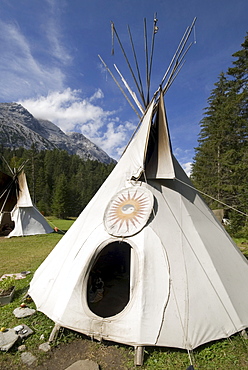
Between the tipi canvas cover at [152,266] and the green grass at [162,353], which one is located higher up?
the tipi canvas cover at [152,266]

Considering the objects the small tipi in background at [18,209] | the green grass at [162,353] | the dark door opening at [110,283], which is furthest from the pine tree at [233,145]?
the small tipi in background at [18,209]

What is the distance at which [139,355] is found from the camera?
3303 millimetres

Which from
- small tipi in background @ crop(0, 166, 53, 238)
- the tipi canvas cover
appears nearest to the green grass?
the tipi canvas cover

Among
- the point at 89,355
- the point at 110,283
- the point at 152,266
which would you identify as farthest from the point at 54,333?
the point at 110,283

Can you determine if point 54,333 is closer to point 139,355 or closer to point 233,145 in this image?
point 139,355

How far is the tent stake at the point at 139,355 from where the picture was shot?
324 centimetres

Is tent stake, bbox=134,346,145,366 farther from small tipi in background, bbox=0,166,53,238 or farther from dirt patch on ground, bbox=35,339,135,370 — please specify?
small tipi in background, bbox=0,166,53,238

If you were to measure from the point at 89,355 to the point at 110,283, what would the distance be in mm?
3567

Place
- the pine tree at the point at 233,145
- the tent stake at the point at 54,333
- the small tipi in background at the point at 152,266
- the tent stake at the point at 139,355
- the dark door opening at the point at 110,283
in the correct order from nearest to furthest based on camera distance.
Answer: the tent stake at the point at 139,355 < the small tipi in background at the point at 152,266 < the tent stake at the point at 54,333 < the dark door opening at the point at 110,283 < the pine tree at the point at 233,145

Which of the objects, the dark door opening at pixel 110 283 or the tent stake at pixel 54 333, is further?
the dark door opening at pixel 110 283

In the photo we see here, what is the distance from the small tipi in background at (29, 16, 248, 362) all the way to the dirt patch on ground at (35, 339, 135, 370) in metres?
0.25

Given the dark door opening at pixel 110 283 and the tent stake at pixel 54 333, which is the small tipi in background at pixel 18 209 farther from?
the tent stake at pixel 54 333

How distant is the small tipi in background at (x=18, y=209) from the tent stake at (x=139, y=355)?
14834 mm

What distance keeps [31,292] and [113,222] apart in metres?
2.85
